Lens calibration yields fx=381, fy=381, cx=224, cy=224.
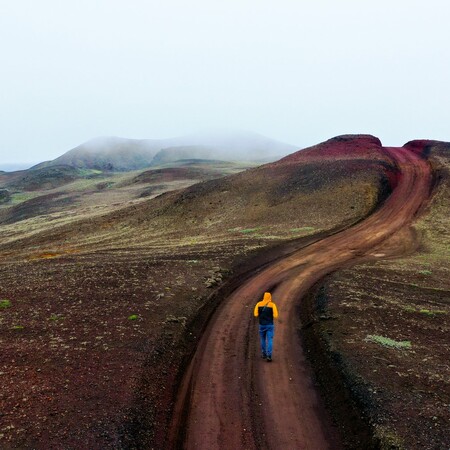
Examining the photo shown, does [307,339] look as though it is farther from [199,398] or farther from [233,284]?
[233,284]

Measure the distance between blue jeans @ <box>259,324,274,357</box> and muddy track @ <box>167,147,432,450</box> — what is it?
1.47 feet

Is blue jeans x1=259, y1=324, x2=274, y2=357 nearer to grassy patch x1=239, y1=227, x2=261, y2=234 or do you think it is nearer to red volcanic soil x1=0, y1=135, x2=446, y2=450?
red volcanic soil x1=0, y1=135, x2=446, y2=450

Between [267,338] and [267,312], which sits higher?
[267,312]

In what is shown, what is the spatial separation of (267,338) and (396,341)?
5341 millimetres

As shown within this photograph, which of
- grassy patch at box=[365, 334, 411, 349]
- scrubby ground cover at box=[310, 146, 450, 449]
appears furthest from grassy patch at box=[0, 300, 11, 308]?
grassy patch at box=[365, 334, 411, 349]

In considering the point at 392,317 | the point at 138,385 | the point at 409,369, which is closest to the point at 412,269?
the point at 392,317

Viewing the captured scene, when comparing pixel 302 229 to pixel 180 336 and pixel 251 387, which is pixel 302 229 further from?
pixel 251 387

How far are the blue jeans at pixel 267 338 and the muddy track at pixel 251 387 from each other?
0.45 m

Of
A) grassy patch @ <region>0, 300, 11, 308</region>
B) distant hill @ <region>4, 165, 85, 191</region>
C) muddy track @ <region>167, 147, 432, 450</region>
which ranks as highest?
distant hill @ <region>4, 165, 85, 191</region>

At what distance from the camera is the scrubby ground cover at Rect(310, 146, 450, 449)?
34.2 feet

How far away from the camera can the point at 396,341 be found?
15336 mm

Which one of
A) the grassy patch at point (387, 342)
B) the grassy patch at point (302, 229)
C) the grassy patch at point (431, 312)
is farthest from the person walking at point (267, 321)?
the grassy patch at point (302, 229)

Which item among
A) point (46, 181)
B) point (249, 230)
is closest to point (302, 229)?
point (249, 230)

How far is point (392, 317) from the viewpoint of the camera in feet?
Result: 58.4
